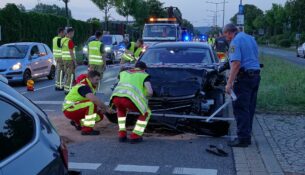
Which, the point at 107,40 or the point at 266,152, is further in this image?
the point at 107,40

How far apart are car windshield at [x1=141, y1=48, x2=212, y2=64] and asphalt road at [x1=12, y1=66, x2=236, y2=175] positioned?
2.29 meters

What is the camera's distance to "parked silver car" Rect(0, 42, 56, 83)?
16.4 m

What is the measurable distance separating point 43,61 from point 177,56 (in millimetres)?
9092

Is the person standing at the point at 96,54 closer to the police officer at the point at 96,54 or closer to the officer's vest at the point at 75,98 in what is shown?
the police officer at the point at 96,54

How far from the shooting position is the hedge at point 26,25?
29.5 m

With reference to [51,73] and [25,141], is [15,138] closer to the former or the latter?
[25,141]

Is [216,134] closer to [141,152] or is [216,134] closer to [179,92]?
[179,92]

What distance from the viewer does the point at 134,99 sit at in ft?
25.1

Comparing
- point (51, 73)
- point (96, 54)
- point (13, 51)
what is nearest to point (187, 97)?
point (96, 54)

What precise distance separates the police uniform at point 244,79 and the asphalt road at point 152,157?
16.8 inches

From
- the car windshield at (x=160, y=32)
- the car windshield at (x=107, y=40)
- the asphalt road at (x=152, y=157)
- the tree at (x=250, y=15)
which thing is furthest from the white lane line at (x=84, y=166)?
the tree at (x=250, y=15)

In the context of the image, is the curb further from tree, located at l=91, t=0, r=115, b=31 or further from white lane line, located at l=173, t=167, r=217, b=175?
tree, located at l=91, t=0, r=115, b=31

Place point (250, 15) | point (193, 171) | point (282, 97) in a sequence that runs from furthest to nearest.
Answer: point (250, 15) < point (282, 97) < point (193, 171)

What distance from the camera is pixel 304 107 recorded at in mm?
10883
